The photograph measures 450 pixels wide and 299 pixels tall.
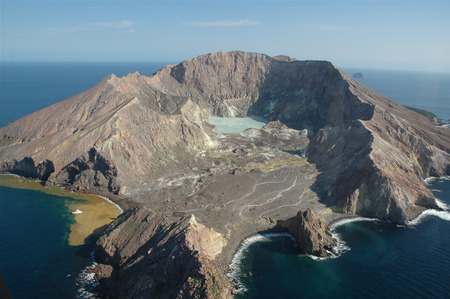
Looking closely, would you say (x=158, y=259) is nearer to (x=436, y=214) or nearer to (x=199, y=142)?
(x=436, y=214)

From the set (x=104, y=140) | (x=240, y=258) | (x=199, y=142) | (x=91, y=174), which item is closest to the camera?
(x=240, y=258)

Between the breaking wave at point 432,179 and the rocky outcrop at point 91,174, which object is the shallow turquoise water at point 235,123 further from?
the breaking wave at point 432,179

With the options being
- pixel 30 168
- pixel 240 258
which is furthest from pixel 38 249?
pixel 30 168

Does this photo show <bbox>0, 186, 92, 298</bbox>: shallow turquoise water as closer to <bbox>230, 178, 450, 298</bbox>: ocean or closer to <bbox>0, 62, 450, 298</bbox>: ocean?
<bbox>0, 62, 450, 298</bbox>: ocean

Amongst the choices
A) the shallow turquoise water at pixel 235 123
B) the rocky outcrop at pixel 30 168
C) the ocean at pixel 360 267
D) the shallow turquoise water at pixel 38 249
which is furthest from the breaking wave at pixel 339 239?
the shallow turquoise water at pixel 235 123

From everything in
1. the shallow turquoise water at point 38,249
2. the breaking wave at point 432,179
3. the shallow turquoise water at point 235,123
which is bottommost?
the shallow turquoise water at point 38,249

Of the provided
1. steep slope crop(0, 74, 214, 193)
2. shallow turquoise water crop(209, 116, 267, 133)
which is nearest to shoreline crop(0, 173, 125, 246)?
steep slope crop(0, 74, 214, 193)
